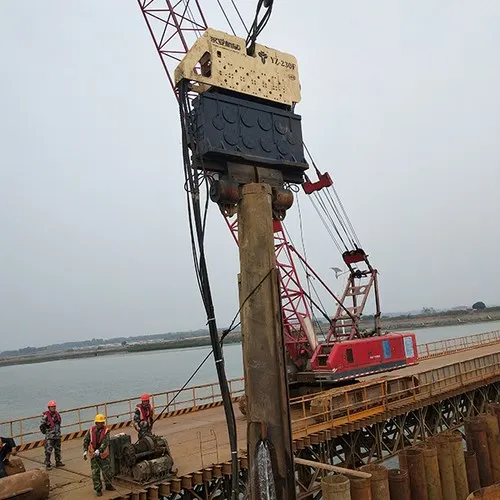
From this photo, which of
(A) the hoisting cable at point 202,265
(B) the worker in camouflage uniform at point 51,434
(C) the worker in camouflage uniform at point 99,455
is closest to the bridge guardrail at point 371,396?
(C) the worker in camouflage uniform at point 99,455

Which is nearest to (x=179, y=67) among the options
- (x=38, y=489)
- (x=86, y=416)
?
(x=38, y=489)

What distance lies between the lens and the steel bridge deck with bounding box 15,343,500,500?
11.3 m

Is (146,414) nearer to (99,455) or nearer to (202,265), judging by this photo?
(99,455)

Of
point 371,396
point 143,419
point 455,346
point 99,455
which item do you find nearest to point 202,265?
point 99,455

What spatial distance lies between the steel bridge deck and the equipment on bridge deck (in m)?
0.36

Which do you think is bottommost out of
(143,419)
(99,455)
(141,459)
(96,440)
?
(141,459)

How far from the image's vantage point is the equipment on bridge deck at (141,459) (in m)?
10.8

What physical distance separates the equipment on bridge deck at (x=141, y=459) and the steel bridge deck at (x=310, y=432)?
1.19ft

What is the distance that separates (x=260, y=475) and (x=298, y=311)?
1601 centimetres

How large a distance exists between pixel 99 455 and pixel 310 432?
6.37 meters

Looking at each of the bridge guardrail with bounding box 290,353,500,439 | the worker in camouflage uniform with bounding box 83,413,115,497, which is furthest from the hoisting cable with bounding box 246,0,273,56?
the bridge guardrail with bounding box 290,353,500,439

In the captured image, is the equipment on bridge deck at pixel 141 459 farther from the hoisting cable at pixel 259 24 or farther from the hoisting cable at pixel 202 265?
the hoisting cable at pixel 259 24

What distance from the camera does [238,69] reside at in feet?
21.0

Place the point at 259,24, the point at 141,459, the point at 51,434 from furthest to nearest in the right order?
the point at 51,434 < the point at 141,459 < the point at 259,24
